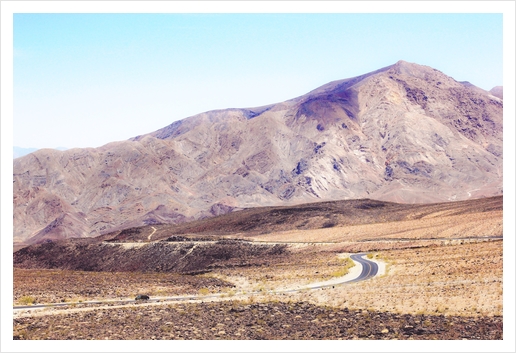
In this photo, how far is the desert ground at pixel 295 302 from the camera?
95.3ft

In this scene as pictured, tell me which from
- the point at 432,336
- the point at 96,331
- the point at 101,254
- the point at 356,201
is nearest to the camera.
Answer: the point at 432,336

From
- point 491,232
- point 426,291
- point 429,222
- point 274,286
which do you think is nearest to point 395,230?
point 429,222

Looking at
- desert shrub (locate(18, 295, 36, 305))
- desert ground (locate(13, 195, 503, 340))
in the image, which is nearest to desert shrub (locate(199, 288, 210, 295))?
desert ground (locate(13, 195, 503, 340))

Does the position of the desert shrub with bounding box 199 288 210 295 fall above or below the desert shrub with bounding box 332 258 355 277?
above

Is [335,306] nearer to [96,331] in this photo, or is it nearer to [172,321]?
[172,321]

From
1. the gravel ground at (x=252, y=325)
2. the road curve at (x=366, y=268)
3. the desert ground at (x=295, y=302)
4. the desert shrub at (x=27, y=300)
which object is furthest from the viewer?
the road curve at (x=366, y=268)

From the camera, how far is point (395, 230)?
94375 mm

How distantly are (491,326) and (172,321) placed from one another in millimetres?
14483

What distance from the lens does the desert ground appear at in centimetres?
2906

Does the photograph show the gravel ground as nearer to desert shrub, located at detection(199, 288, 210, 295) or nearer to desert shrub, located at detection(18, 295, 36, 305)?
desert shrub, located at detection(18, 295, 36, 305)

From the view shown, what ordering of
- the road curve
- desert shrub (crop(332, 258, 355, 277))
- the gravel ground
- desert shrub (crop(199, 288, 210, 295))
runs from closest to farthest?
Result: the gravel ground → desert shrub (crop(199, 288, 210, 295)) → the road curve → desert shrub (crop(332, 258, 355, 277))

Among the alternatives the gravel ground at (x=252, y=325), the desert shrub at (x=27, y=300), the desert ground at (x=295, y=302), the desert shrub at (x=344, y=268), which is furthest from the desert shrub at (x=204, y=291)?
the desert shrub at (x=27, y=300)

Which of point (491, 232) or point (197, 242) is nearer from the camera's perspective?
point (491, 232)

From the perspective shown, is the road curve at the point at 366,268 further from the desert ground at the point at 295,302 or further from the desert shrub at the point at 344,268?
the desert shrub at the point at 344,268
